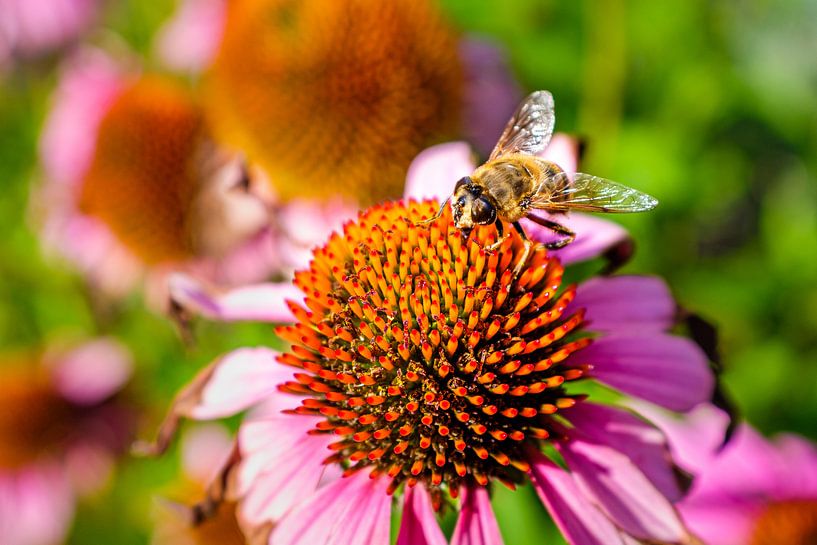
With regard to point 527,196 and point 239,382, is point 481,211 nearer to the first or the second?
point 527,196

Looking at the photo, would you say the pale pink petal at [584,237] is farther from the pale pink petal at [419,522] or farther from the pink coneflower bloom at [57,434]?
the pink coneflower bloom at [57,434]

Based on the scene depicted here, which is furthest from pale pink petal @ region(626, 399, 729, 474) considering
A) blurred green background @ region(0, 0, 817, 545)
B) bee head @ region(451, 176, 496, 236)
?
bee head @ region(451, 176, 496, 236)

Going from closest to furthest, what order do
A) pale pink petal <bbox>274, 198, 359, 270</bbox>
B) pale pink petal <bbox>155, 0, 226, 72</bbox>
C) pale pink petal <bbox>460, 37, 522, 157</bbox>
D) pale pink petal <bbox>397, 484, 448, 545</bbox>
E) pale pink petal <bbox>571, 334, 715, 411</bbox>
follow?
pale pink petal <bbox>397, 484, 448, 545</bbox> → pale pink petal <bbox>571, 334, 715, 411</bbox> → pale pink petal <bbox>274, 198, 359, 270</bbox> → pale pink petal <bbox>460, 37, 522, 157</bbox> → pale pink petal <bbox>155, 0, 226, 72</bbox>

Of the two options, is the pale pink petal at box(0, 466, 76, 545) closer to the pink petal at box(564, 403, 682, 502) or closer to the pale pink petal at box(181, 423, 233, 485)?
the pale pink petal at box(181, 423, 233, 485)

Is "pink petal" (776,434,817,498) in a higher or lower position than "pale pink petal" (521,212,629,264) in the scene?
lower

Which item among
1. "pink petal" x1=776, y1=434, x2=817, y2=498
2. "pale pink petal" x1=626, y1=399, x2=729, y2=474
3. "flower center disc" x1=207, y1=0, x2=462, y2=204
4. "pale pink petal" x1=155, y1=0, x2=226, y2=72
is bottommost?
"pink petal" x1=776, y1=434, x2=817, y2=498

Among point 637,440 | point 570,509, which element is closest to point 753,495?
point 637,440

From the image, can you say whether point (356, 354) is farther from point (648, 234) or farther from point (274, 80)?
point (648, 234)

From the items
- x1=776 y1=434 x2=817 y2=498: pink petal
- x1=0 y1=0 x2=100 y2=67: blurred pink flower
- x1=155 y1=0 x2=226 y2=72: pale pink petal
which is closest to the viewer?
x1=776 y1=434 x2=817 y2=498: pink petal

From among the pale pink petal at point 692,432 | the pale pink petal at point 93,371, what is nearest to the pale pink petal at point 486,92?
the pale pink petal at point 692,432
